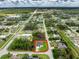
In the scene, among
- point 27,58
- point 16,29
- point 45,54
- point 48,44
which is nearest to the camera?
point 27,58

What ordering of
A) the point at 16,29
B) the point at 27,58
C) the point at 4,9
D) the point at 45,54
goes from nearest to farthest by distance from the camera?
the point at 27,58
the point at 45,54
the point at 16,29
the point at 4,9

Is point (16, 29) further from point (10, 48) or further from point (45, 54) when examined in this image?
point (45, 54)

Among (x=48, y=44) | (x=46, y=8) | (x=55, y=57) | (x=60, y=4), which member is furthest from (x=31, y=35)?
(x=60, y=4)

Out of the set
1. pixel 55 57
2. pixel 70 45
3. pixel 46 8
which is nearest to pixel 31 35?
pixel 70 45

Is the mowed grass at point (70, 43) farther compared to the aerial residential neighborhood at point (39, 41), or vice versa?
the mowed grass at point (70, 43)

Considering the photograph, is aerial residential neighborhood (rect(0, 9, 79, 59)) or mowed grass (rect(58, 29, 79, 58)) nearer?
aerial residential neighborhood (rect(0, 9, 79, 59))

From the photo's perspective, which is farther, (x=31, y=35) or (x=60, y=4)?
(x=60, y=4)

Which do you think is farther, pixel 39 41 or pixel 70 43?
pixel 39 41

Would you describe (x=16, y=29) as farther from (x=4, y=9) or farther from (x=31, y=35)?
(x=4, y=9)

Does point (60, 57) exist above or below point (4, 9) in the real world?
above
